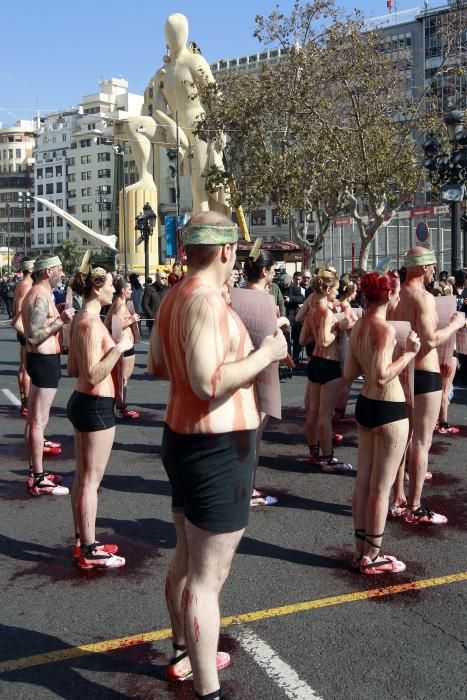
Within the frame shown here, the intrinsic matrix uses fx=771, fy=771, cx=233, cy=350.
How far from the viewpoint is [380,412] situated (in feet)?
15.0

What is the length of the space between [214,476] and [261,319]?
1.60m

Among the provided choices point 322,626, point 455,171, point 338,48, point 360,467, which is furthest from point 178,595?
point 338,48

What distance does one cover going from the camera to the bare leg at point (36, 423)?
630cm

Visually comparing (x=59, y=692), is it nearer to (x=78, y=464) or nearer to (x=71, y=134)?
(x=78, y=464)

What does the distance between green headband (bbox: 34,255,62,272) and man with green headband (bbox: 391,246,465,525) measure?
296cm

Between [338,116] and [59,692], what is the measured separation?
23.2 metres

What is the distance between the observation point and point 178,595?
10.8ft

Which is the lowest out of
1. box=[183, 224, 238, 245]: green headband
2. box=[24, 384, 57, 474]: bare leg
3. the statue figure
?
box=[24, 384, 57, 474]: bare leg

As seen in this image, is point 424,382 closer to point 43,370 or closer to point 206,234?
point 206,234

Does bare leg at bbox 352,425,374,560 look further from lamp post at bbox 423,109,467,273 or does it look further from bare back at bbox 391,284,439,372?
lamp post at bbox 423,109,467,273

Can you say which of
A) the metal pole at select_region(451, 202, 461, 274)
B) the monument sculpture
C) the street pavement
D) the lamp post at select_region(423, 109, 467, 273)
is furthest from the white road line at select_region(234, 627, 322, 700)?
the monument sculpture

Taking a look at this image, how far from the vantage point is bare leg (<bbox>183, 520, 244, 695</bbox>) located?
2.91 m

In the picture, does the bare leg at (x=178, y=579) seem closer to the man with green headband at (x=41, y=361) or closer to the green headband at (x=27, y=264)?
the man with green headband at (x=41, y=361)

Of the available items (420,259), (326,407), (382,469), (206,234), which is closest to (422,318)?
(420,259)
